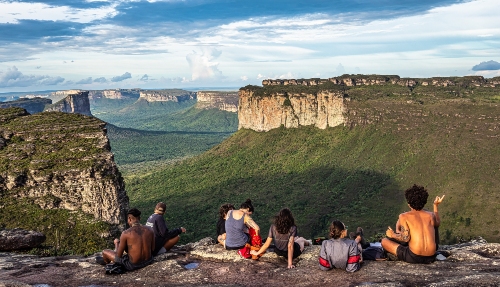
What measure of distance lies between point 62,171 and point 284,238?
2735cm

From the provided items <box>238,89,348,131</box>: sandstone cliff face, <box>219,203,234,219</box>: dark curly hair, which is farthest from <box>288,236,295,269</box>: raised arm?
<box>238,89,348,131</box>: sandstone cliff face

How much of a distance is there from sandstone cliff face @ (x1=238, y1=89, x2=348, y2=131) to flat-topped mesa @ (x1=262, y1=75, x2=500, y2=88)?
37.0 ft

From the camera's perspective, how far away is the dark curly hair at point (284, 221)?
1269 centimetres

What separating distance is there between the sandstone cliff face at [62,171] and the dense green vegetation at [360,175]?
48.1ft

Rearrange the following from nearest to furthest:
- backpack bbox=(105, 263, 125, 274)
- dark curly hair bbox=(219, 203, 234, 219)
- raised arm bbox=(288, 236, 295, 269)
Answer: raised arm bbox=(288, 236, 295, 269) < backpack bbox=(105, 263, 125, 274) < dark curly hair bbox=(219, 203, 234, 219)

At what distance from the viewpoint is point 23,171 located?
1332 inches

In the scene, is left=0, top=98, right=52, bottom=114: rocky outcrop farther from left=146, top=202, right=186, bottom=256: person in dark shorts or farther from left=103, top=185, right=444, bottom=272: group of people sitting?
left=103, top=185, right=444, bottom=272: group of people sitting

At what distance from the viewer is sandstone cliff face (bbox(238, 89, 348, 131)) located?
287ft

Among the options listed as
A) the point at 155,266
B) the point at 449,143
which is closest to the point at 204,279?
the point at 155,266

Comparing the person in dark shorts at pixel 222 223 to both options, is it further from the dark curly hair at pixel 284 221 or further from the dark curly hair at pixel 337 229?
the dark curly hair at pixel 337 229

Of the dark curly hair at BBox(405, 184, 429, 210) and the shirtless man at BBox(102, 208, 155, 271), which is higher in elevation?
the dark curly hair at BBox(405, 184, 429, 210)

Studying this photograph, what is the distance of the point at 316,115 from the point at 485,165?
4110 cm

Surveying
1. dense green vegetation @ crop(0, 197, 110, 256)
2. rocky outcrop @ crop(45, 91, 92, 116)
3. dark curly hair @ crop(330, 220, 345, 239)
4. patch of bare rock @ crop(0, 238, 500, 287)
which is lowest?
dense green vegetation @ crop(0, 197, 110, 256)

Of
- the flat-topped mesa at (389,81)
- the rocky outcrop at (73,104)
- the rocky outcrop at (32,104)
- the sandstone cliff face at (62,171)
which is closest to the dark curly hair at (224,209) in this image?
the sandstone cliff face at (62,171)
